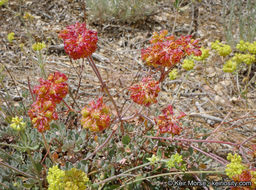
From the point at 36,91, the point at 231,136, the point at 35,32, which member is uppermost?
the point at 35,32

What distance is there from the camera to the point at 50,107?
1724mm

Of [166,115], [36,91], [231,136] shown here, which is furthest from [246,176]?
[36,91]

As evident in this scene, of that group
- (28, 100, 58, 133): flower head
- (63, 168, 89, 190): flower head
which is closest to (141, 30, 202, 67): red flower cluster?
(28, 100, 58, 133): flower head

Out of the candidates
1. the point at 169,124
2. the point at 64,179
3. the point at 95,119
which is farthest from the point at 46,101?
the point at 169,124

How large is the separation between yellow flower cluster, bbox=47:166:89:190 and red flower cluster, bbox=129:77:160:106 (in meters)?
0.70

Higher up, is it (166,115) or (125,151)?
(166,115)

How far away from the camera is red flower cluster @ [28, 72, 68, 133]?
66.6 inches

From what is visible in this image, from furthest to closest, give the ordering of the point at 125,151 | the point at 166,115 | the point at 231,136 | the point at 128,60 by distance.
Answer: the point at 128,60, the point at 231,136, the point at 125,151, the point at 166,115

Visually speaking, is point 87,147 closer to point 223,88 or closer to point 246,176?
point 246,176

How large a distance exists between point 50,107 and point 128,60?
269 centimetres

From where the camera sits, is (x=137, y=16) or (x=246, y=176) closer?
(x=246, y=176)

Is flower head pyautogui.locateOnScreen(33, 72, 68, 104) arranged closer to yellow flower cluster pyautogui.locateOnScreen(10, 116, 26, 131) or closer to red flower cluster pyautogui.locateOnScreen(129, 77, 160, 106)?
yellow flower cluster pyautogui.locateOnScreen(10, 116, 26, 131)

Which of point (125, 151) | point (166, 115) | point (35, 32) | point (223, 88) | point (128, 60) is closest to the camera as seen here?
point (166, 115)

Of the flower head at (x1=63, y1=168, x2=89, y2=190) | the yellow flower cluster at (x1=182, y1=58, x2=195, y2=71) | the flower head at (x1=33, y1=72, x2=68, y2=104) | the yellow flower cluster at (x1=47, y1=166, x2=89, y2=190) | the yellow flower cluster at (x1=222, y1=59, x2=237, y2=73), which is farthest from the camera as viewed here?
the yellow flower cluster at (x1=222, y1=59, x2=237, y2=73)
